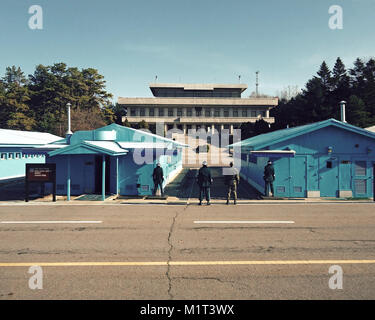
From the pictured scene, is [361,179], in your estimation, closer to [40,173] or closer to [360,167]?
[360,167]

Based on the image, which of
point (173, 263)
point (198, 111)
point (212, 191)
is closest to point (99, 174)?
point (212, 191)

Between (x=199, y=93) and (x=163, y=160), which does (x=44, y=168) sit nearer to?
(x=163, y=160)

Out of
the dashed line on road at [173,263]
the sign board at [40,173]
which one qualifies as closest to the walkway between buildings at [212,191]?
the sign board at [40,173]

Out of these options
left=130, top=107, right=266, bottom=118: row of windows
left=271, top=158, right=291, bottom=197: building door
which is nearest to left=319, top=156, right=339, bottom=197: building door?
left=271, top=158, right=291, bottom=197: building door

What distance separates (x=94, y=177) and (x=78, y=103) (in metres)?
58.2

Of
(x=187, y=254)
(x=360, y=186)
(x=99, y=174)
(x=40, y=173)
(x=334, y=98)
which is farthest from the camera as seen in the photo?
(x=334, y=98)

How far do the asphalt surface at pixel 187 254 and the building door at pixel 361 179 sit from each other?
4115mm

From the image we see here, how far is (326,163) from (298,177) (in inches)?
70.0

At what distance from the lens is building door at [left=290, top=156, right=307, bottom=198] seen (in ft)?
52.8

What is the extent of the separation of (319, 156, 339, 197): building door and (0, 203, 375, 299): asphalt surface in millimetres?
3822

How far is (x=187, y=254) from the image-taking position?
726cm

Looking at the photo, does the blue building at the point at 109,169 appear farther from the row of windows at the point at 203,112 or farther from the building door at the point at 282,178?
the row of windows at the point at 203,112

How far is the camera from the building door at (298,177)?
52.8ft

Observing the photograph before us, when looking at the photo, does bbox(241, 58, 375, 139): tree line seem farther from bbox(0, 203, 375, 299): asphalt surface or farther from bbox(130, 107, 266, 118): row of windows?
bbox(0, 203, 375, 299): asphalt surface
